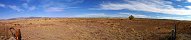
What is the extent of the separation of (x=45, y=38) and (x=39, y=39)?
2.11 ft

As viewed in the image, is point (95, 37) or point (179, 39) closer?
→ point (179, 39)

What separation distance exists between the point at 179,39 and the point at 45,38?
36.0ft

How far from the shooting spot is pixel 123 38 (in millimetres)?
23875

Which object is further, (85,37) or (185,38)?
(85,37)

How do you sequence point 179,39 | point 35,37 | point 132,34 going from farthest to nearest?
point 132,34 → point 35,37 → point 179,39

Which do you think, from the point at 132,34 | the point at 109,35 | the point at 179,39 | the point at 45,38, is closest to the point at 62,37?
the point at 45,38

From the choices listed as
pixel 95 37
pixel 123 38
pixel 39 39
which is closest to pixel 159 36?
pixel 123 38

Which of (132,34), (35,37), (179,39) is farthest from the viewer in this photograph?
(132,34)

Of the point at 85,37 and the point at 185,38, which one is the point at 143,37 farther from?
the point at 85,37

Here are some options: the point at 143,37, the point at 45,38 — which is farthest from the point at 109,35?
the point at 45,38

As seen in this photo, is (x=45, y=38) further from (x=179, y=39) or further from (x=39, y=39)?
(x=179, y=39)

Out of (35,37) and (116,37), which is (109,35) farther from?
(35,37)

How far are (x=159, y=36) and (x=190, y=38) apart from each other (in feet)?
8.21

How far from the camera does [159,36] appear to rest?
2381 centimetres
